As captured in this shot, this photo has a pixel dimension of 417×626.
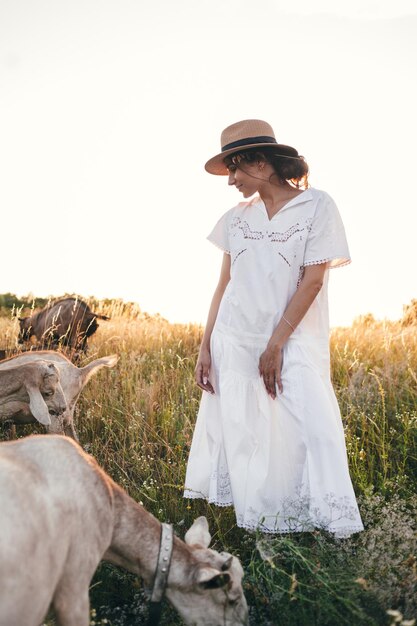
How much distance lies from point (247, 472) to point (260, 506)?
22 centimetres

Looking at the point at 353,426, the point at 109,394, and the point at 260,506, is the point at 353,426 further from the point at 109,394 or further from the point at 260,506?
the point at 109,394

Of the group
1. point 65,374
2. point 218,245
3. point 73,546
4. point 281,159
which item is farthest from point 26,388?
point 281,159

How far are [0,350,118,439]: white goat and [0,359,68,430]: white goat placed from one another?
2.3 inches

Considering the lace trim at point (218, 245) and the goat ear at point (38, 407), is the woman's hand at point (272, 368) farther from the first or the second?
the goat ear at point (38, 407)

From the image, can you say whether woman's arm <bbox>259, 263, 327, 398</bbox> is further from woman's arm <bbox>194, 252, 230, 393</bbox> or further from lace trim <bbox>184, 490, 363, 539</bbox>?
lace trim <bbox>184, 490, 363, 539</bbox>

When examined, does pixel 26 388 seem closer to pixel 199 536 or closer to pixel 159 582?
pixel 199 536

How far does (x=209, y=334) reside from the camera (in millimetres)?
4430

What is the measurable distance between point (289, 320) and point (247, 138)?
48.6 inches

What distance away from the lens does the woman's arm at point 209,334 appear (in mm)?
4297

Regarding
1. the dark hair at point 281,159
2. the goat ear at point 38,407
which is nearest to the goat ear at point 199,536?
the goat ear at point 38,407

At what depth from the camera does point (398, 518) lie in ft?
12.9

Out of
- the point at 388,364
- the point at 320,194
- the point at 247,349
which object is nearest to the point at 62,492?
the point at 247,349

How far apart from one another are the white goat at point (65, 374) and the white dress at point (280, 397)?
5.90ft

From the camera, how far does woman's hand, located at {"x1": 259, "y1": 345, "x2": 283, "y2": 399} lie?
3863 mm
